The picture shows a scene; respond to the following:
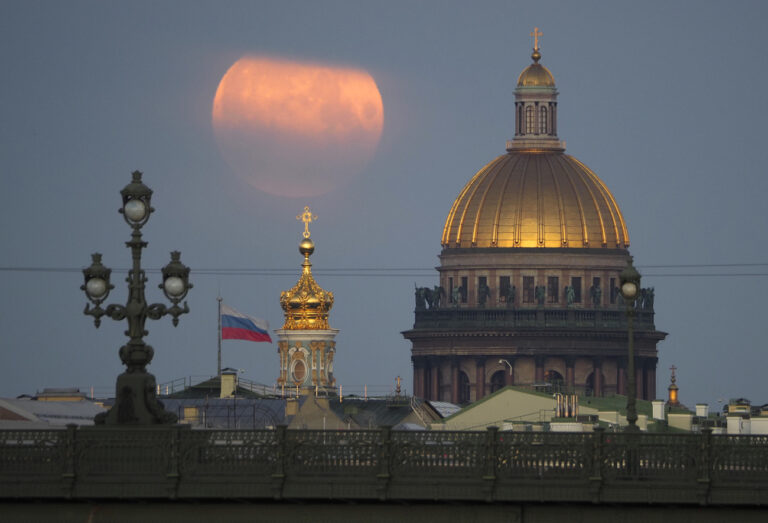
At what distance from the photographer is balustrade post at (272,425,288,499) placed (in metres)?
51.2

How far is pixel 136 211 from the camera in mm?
53562

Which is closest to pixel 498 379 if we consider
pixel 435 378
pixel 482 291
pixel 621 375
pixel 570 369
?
pixel 435 378

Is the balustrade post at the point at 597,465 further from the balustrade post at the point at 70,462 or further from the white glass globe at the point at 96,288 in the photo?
the white glass globe at the point at 96,288

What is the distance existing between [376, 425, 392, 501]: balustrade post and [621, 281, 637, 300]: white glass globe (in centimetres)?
781

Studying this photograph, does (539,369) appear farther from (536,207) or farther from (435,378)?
(536,207)

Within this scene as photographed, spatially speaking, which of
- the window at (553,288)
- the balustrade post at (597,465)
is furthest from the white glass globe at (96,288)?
the window at (553,288)

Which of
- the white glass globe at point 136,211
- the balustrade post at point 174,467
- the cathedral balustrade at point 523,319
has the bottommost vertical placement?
the balustrade post at point 174,467

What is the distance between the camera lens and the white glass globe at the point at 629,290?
2276 inches

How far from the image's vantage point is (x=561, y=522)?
51.2 m

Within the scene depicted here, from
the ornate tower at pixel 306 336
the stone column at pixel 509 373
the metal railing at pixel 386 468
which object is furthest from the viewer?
the stone column at pixel 509 373

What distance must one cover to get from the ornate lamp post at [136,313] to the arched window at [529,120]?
451ft

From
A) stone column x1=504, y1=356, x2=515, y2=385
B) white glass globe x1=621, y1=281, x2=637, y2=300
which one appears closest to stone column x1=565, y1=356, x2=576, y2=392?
stone column x1=504, y1=356, x2=515, y2=385

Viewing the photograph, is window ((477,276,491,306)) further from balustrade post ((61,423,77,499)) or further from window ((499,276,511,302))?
balustrade post ((61,423,77,499))

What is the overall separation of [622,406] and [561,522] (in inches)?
2966
